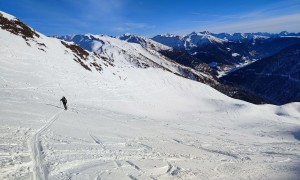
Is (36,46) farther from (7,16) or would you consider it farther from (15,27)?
(7,16)

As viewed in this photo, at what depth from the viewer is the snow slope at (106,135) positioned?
617 inches

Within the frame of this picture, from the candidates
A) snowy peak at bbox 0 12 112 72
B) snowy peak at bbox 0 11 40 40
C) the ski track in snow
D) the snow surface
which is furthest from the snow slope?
the snow surface

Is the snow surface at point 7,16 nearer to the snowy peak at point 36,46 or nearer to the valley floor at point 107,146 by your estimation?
the snowy peak at point 36,46

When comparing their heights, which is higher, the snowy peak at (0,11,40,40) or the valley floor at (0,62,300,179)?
the snowy peak at (0,11,40,40)

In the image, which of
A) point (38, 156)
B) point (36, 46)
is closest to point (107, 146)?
point (38, 156)

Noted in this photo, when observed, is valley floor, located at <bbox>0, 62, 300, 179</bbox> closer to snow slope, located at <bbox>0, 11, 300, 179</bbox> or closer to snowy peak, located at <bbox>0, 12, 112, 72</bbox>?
snow slope, located at <bbox>0, 11, 300, 179</bbox>

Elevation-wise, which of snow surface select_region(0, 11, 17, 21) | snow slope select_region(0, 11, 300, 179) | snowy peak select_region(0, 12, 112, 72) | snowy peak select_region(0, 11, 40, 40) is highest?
snow surface select_region(0, 11, 17, 21)

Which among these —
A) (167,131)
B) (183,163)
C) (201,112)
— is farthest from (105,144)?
(201,112)

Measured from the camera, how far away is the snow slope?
15.7 metres

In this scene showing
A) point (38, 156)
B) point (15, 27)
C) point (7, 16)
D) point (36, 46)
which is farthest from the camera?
point (7, 16)

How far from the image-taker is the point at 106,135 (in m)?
23.1

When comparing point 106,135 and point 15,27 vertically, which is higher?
point 15,27

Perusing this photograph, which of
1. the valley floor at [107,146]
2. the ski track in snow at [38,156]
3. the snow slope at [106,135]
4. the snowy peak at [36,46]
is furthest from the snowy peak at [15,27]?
the ski track in snow at [38,156]

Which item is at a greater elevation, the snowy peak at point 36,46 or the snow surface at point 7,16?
the snow surface at point 7,16
